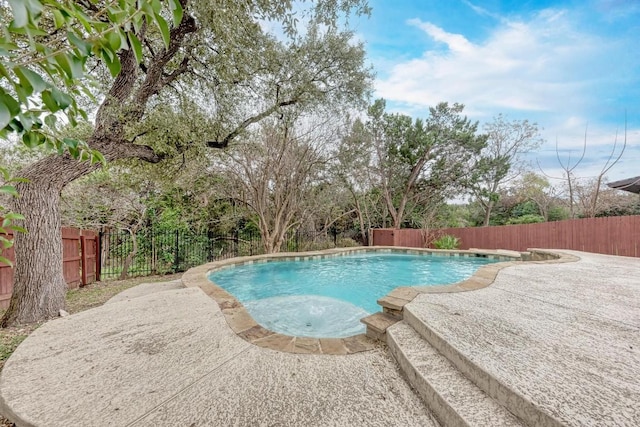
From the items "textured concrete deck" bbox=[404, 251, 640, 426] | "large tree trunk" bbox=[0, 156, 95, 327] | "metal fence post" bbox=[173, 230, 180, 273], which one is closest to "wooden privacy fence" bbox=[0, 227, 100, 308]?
"large tree trunk" bbox=[0, 156, 95, 327]

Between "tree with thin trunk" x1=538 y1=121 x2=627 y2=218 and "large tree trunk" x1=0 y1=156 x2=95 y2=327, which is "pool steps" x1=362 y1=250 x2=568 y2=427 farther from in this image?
"tree with thin trunk" x1=538 y1=121 x2=627 y2=218

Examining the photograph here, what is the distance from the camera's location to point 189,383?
1.60 meters

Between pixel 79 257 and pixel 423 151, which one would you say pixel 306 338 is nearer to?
pixel 79 257

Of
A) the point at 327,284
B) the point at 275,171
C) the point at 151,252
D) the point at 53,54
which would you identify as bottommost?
the point at 327,284

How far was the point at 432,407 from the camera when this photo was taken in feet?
4.73

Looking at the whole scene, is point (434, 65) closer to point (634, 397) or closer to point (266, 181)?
point (266, 181)

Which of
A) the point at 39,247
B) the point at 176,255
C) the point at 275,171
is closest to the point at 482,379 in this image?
the point at 39,247

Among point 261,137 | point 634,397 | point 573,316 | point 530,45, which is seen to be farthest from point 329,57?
point 634,397

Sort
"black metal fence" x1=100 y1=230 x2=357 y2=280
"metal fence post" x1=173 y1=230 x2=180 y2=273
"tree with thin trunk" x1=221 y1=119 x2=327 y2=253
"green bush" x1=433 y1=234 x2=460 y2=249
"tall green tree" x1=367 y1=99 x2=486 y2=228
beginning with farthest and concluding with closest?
1. "tall green tree" x1=367 y1=99 x2=486 y2=228
2. "green bush" x1=433 y1=234 x2=460 y2=249
3. "tree with thin trunk" x1=221 y1=119 x2=327 y2=253
4. "metal fence post" x1=173 y1=230 x2=180 y2=273
5. "black metal fence" x1=100 y1=230 x2=357 y2=280

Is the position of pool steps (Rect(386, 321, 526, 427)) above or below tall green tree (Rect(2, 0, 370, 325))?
below

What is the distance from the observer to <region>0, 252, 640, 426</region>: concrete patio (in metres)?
1.33

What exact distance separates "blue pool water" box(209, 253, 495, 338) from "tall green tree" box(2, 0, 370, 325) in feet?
9.41

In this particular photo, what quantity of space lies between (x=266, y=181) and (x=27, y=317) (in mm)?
6449

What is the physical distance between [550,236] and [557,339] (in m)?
10.3
